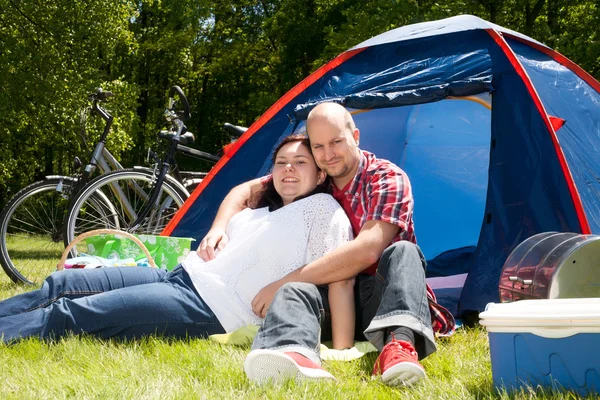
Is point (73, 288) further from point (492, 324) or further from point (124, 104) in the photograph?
point (124, 104)

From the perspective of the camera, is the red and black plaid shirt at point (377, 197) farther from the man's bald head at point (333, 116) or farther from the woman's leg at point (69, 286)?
the woman's leg at point (69, 286)

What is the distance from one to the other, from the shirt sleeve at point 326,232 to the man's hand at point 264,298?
0.14 metres

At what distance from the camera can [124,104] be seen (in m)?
10.9

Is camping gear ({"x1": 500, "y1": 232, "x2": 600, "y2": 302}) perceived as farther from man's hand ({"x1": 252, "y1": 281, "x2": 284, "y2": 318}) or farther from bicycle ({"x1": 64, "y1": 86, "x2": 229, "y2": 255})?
bicycle ({"x1": 64, "y1": 86, "x2": 229, "y2": 255})

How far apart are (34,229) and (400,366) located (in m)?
3.24

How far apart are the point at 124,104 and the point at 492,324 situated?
991cm

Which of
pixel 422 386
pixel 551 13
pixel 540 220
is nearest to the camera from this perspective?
pixel 422 386

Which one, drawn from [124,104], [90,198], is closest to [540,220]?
[90,198]

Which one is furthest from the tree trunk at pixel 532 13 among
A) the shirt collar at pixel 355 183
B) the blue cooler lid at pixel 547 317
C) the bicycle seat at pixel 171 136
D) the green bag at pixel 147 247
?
the blue cooler lid at pixel 547 317

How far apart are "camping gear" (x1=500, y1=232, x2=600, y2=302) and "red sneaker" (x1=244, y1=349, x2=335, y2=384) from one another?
880 mm

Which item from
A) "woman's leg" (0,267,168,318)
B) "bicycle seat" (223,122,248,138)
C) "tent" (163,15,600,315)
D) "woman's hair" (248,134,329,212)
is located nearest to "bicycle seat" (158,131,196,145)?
"bicycle seat" (223,122,248,138)

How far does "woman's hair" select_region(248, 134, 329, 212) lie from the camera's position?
2.51 meters

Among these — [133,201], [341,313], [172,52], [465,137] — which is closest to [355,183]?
[341,313]

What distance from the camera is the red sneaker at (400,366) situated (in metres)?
1.78
